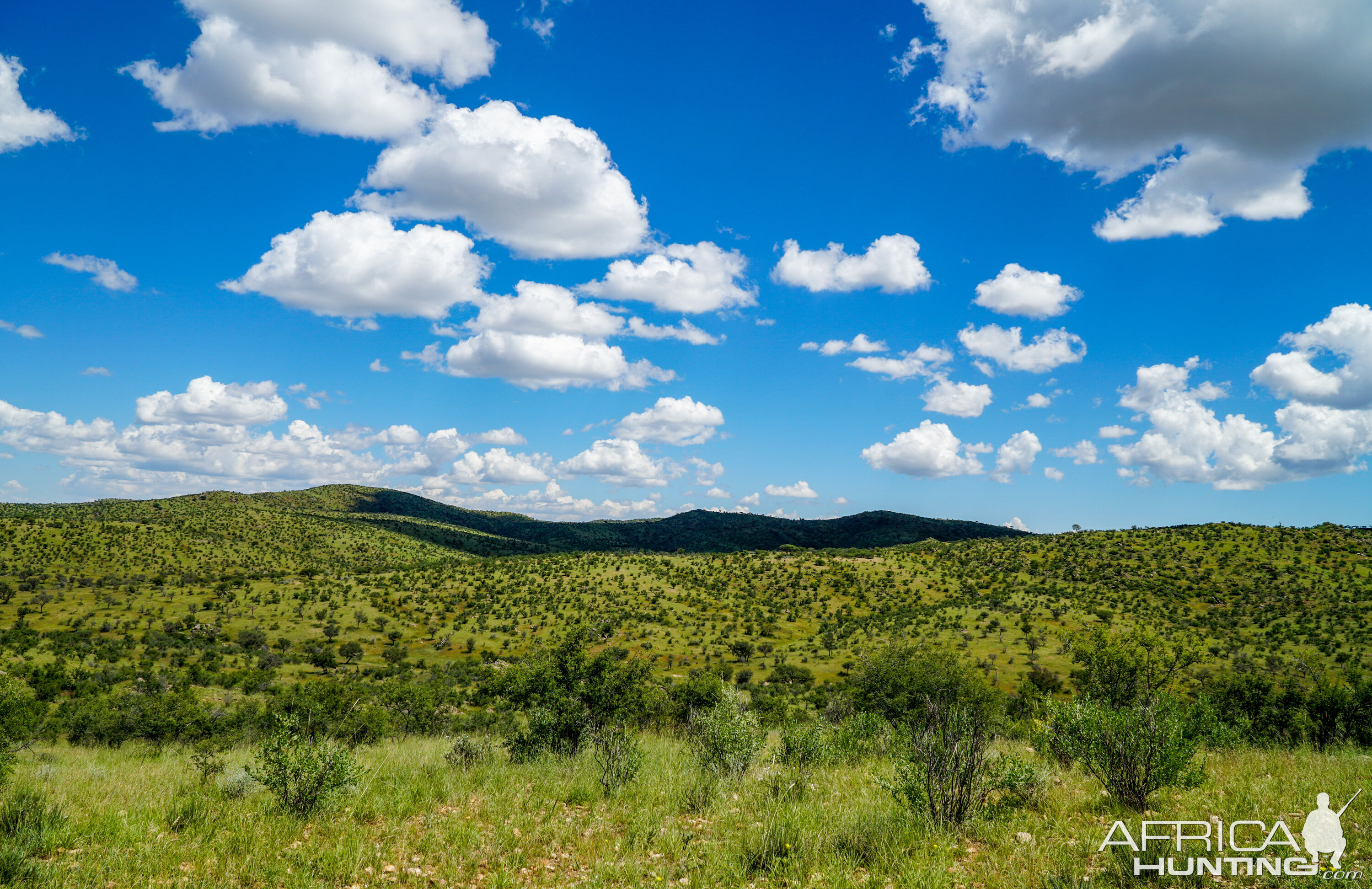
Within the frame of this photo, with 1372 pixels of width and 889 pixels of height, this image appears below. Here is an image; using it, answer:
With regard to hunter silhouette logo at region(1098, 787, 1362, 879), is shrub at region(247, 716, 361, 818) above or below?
below

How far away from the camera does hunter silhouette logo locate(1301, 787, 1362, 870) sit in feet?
23.6

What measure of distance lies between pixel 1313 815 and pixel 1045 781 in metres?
3.50

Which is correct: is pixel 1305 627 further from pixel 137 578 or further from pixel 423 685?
pixel 137 578

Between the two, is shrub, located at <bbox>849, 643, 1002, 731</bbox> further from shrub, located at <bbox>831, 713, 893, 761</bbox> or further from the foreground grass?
the foreground grass

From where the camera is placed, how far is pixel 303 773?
10.5 meters

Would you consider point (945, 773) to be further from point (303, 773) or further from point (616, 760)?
point (303, 773)

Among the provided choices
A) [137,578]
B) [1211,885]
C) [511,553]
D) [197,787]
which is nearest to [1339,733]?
[1211,885]

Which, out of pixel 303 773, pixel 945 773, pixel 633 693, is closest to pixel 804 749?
pixel 945 773

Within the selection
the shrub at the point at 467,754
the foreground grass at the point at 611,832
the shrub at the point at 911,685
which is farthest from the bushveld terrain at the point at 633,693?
the shrub at the point at 911,685

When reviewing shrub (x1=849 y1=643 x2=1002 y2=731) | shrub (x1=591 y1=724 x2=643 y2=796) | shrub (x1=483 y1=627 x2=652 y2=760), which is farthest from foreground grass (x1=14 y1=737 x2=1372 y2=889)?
shrub (x1=849 y1=643 x2=1002 y2=731)

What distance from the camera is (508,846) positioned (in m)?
8.87

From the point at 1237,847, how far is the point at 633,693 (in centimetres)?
1538

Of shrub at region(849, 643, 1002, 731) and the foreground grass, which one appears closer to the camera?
the foreground grass

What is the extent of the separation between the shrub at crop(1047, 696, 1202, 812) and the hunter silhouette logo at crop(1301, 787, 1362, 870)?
164 centimetres
